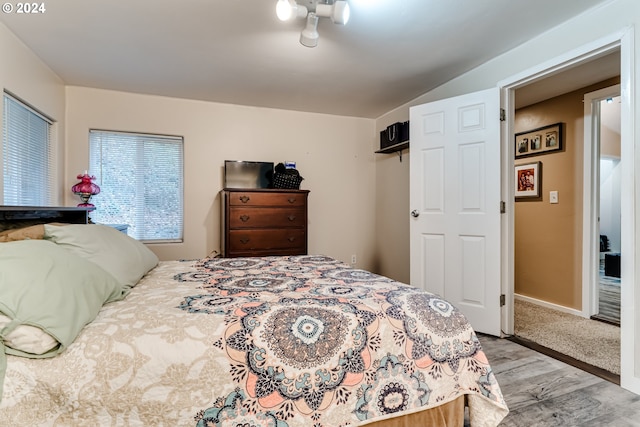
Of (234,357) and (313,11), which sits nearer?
(234,357)

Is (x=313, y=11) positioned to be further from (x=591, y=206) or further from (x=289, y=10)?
(x=591, y=206)

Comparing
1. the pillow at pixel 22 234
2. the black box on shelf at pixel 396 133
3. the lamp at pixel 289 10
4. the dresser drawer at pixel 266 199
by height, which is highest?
the lamp at pixel 289 10

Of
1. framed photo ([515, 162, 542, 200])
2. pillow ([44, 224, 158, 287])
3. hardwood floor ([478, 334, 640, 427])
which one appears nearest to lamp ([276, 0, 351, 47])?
pillow ([44, 224, 158, 287])

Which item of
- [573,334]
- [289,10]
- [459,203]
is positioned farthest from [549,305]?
[289,10]

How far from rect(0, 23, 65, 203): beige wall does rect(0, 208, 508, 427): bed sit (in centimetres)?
167

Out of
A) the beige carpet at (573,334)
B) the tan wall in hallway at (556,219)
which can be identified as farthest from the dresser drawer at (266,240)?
the tan wall in hallway at (556,219)

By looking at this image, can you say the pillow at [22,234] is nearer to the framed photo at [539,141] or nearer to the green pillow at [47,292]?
the green pillow at [47,292]

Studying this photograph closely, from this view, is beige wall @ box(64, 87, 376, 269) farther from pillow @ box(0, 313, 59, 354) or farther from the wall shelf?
pillow @ box(0, 313, 59, 354)

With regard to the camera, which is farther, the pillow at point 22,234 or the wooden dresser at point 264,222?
the wooden dresser at point 264,222

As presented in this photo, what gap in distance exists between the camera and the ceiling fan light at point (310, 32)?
1979 millimetres

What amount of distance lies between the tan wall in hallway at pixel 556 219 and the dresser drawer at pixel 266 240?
264 centimetres

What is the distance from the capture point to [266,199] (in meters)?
3.35

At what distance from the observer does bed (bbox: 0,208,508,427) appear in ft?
2.98

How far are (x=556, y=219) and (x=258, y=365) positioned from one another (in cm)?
365
